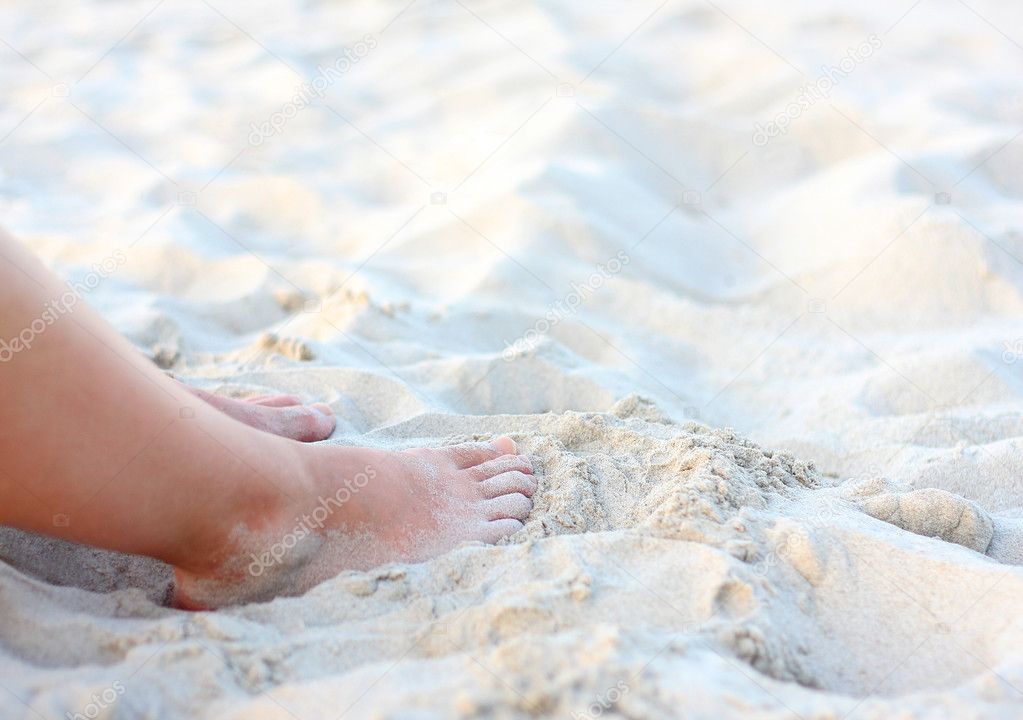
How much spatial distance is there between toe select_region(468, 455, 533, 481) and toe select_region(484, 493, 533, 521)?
0.28ft

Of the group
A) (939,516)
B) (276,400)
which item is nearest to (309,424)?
(276,400)

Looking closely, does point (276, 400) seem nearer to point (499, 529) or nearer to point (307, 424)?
point (307, 424)

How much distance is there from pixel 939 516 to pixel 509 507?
77 cm

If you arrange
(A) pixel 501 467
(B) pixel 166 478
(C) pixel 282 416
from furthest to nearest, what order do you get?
(C) pixel 282 416, (A) pixel 501 467, (B) pixel 166 478

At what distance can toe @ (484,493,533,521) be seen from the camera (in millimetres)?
1589

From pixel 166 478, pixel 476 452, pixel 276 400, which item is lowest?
pixel 276 400

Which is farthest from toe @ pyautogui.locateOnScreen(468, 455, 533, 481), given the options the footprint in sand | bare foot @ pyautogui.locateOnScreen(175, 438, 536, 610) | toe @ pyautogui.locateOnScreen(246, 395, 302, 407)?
the footprint in sand

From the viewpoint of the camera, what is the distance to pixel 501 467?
5.67ft

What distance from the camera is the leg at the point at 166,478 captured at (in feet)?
3.89

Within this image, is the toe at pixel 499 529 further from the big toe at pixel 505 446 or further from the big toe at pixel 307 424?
the big toe at pixel 307 424

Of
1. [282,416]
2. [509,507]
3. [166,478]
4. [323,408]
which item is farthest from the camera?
[323,408]

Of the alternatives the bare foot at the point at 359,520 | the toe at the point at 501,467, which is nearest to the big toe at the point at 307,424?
the bare foot at the point at 359,520

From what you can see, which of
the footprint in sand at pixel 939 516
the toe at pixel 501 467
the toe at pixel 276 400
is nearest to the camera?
the footprint in sand at pixel 939 516

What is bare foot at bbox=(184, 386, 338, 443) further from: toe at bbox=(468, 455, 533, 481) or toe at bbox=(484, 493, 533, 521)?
toe at bbox=(484, 493, 533, 521)
